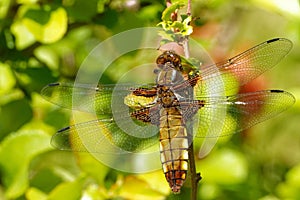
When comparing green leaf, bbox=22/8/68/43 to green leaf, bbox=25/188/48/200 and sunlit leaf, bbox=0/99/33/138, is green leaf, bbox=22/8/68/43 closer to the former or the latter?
sunlit leaf, bbox=0/99/33/138

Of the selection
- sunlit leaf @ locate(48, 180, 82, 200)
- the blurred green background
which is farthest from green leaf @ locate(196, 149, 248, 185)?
sunlit leaf @ locate(48, 180, 82, 200)

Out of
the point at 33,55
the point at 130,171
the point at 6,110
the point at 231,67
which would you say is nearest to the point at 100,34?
the point at 33,55

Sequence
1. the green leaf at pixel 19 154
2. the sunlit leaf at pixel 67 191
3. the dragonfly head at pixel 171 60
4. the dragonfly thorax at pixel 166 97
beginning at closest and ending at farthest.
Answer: the dragonfly head at pixel 171 60
the dragonfly thorax at pixel 166 97
the sunlit leaf at pixel 67 191
the green leaf at pixel 19 154

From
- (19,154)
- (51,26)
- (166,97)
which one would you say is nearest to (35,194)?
(19,154)

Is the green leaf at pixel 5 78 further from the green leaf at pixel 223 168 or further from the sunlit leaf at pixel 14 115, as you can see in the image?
the green leaf at pixel 223 168

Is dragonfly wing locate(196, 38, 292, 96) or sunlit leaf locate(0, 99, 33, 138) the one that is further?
sunlit leaf locate(0, 99, 33, 138)

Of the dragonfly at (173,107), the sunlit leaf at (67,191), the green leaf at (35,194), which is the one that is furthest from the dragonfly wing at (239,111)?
the green leaf at (35,194)

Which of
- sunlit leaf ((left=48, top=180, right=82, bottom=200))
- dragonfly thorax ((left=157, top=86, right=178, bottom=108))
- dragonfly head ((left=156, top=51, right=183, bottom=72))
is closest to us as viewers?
dragonfly head ((left=156, top=51, right=183, bottom=72))
